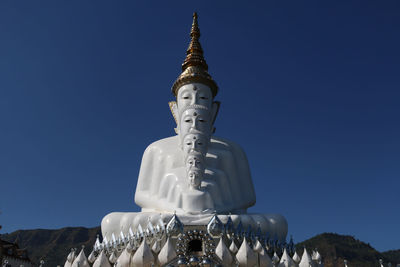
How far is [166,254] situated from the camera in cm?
877

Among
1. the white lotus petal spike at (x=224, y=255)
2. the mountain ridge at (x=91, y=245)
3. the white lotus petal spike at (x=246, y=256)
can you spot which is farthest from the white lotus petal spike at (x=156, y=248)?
the mountain ridge at (x=91, y=245)

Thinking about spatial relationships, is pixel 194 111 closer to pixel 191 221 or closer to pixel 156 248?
pixel 191 221

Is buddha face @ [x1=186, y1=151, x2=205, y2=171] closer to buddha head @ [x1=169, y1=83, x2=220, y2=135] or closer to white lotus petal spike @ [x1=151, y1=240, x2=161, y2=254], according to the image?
buddha head @ [x1=169, y1=83, x2=220, y2=135]

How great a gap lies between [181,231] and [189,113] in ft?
13.4

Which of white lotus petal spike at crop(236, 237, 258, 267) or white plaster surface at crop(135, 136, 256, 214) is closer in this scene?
white lotus petal spike at crop(236, 237, 258, 267)

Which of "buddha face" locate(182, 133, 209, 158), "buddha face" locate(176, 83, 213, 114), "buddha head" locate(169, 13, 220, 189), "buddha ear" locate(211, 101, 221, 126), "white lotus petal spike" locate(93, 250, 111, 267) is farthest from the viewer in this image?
"buddha ear" locate(211, 101, 221, 126)

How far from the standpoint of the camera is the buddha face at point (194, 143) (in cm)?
1155

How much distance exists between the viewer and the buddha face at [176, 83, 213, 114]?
1234 cm

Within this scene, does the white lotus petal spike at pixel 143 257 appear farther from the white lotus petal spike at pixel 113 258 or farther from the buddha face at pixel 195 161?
the buddha face at pixel 195 161

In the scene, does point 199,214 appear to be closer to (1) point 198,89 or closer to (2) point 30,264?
(1) point 198,89

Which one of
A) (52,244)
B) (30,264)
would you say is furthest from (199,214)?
(52,244)

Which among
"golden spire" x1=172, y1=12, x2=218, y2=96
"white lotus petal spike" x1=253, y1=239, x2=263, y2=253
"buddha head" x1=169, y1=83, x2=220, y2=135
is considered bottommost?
"white lotus petal spike" x1=253, y1=239, x2=263, y2=253

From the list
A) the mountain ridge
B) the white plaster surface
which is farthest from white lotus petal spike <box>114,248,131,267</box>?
the mountain ridge

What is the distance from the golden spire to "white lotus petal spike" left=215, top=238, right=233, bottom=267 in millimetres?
5800
